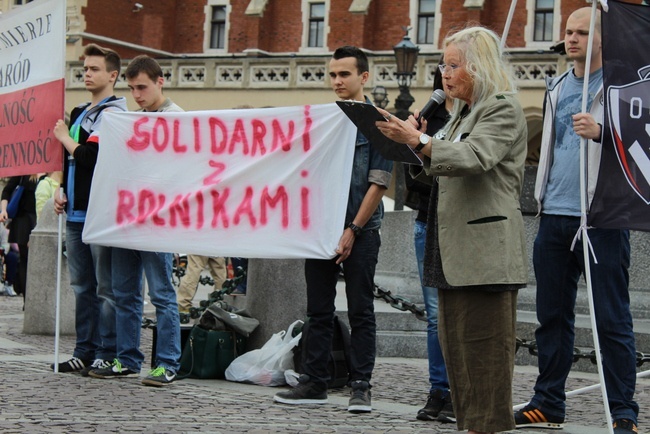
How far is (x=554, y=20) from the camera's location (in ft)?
131

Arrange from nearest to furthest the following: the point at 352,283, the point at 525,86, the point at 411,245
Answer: the point at 352,283 → the point at 411,245 → the point at 525,86

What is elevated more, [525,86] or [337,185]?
[525,86]

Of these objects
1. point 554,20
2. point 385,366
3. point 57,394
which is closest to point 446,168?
point 57,394

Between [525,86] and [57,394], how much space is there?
29.7 m

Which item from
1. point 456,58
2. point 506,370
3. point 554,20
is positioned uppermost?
point 554,20

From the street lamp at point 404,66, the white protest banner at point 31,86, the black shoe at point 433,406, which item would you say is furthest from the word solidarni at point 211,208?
the street lamp at point 404,66

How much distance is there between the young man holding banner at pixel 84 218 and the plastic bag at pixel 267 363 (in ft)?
2.80

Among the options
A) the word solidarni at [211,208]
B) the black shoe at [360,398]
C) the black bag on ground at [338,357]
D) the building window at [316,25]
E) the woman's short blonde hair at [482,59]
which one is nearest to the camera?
the woman's short blonde hair at [482,59]

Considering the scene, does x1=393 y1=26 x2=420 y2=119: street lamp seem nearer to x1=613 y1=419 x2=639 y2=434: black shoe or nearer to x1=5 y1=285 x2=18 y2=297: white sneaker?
x1=5 y1=285 x2=18 y2=297: white sneaker

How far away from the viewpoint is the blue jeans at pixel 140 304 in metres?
7.41

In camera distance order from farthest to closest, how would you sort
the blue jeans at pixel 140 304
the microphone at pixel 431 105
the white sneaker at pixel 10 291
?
the white sneaker at pixel 10 291
the blue jeans at pixel 140 304
the microphone at pixel 431 105

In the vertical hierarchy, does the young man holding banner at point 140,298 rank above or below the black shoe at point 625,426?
above

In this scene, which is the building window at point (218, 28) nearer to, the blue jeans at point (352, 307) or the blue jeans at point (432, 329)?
the blue jeans at point (352, 307)

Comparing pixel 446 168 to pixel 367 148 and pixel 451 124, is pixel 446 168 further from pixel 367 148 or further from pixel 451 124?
pixel 367 148
